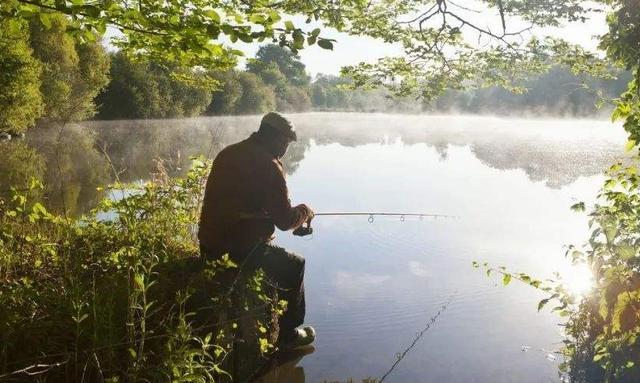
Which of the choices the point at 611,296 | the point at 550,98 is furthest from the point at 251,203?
the point at 550,98

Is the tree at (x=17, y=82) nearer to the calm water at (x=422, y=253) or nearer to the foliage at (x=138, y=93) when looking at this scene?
the calm water at (x=422, y=253)

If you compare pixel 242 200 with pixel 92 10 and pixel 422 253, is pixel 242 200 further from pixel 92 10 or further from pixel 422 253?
pixel 422 253

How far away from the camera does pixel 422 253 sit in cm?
864

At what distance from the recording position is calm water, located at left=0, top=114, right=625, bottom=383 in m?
4.96

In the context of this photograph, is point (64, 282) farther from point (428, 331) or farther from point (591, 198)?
point (591, 198)

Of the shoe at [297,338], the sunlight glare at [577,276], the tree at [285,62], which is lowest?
the shoe at [297,338]

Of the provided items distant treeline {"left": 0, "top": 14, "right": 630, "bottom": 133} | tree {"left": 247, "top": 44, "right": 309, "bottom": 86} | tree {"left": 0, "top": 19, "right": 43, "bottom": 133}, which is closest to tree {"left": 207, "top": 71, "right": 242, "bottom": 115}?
distant treeline {"left": 0, "top": 14, "right": 630, "bottom": 133}

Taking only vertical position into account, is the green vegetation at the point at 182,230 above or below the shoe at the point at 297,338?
above

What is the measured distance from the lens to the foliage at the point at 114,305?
2699 millimetres

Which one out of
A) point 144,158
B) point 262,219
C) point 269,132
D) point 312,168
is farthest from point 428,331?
point 144,158

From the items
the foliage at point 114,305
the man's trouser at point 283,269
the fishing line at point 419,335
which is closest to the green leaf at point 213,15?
the foliage at point 114,305

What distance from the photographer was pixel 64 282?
332cm

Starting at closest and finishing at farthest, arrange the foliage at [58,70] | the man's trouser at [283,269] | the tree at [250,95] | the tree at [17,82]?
1. the man's trouser at [283,269]
2. the tree at [17,82]
3. the foliage at [58,70]
4. the tree at [250,95]

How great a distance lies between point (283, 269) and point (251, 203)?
738mm
